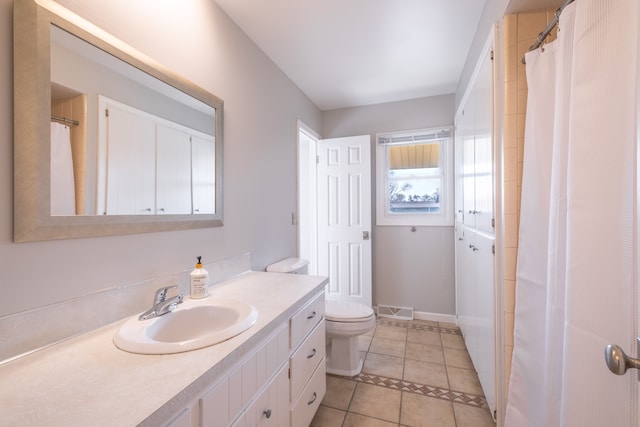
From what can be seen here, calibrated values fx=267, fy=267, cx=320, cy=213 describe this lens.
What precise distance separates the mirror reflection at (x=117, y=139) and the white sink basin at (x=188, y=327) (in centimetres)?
43

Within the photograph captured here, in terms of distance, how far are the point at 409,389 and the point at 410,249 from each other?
144cm

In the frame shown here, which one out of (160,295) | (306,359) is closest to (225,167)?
(160,295)

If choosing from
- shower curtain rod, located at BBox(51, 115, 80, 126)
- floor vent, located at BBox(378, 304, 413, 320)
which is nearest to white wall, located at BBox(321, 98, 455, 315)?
floor vent, located at BBox(378, 304, 413, 320)

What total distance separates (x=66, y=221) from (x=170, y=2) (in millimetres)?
1093

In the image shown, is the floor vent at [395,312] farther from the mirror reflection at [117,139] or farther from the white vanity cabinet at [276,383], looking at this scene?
the mirror reflection at [117,139]

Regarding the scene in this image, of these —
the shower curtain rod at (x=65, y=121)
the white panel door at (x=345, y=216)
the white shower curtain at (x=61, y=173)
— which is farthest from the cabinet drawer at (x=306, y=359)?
the white panel door at (x=345, y=216)

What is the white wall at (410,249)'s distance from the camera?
2.82 metres

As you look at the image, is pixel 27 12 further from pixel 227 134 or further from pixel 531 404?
pixel 531 404

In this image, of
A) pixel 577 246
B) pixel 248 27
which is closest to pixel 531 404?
pixel 577 246

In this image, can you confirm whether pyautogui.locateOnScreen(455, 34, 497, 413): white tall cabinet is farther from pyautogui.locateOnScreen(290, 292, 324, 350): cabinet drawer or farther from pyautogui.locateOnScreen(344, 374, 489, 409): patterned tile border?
pyautogui.locateOnScreen(290, 292, 324, 350): cabinet drawer

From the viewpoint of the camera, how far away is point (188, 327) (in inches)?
43.7

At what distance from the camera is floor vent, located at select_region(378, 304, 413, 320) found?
2.92m

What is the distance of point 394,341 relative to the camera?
2449 millimetres

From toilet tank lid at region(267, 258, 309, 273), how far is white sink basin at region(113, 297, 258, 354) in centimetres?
76
